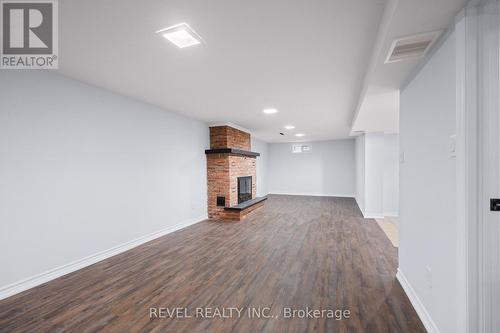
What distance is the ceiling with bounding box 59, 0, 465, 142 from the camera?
1.56 metres

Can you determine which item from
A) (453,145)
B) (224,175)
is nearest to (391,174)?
(224,175)

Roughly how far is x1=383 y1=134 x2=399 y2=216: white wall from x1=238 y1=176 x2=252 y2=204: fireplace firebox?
386 cm

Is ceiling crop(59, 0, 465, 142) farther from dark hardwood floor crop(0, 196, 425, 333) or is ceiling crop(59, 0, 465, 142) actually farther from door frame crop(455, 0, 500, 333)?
dark hardwood floor crop(0, 196, 425, 333)

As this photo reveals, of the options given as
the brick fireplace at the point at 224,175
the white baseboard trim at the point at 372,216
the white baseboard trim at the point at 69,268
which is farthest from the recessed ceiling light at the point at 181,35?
the white baseboard trim at the point at 372,216

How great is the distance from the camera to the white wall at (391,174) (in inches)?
234

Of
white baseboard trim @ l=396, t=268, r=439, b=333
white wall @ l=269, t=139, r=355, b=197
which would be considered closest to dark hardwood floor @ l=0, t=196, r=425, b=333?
white baseboard trim @ l=396, t=268, r=439, b=333

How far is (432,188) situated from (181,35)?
95.1 inches

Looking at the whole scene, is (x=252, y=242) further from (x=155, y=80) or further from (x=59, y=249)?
(x=155, y=80)

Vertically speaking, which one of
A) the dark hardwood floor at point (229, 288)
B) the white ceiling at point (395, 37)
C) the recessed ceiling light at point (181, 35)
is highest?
the recessed ceiling light at point (181, 35)

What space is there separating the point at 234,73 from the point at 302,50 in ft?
2.87

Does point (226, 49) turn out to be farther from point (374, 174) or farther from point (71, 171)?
point (374, 174)

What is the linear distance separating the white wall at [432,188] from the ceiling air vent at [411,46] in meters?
0.10

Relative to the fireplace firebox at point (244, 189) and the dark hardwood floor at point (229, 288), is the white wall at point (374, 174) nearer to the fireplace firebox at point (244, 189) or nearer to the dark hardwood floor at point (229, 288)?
the dark hardwood floor at point (229, 288)

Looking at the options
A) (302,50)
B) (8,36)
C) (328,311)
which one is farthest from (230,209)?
(8,36)
